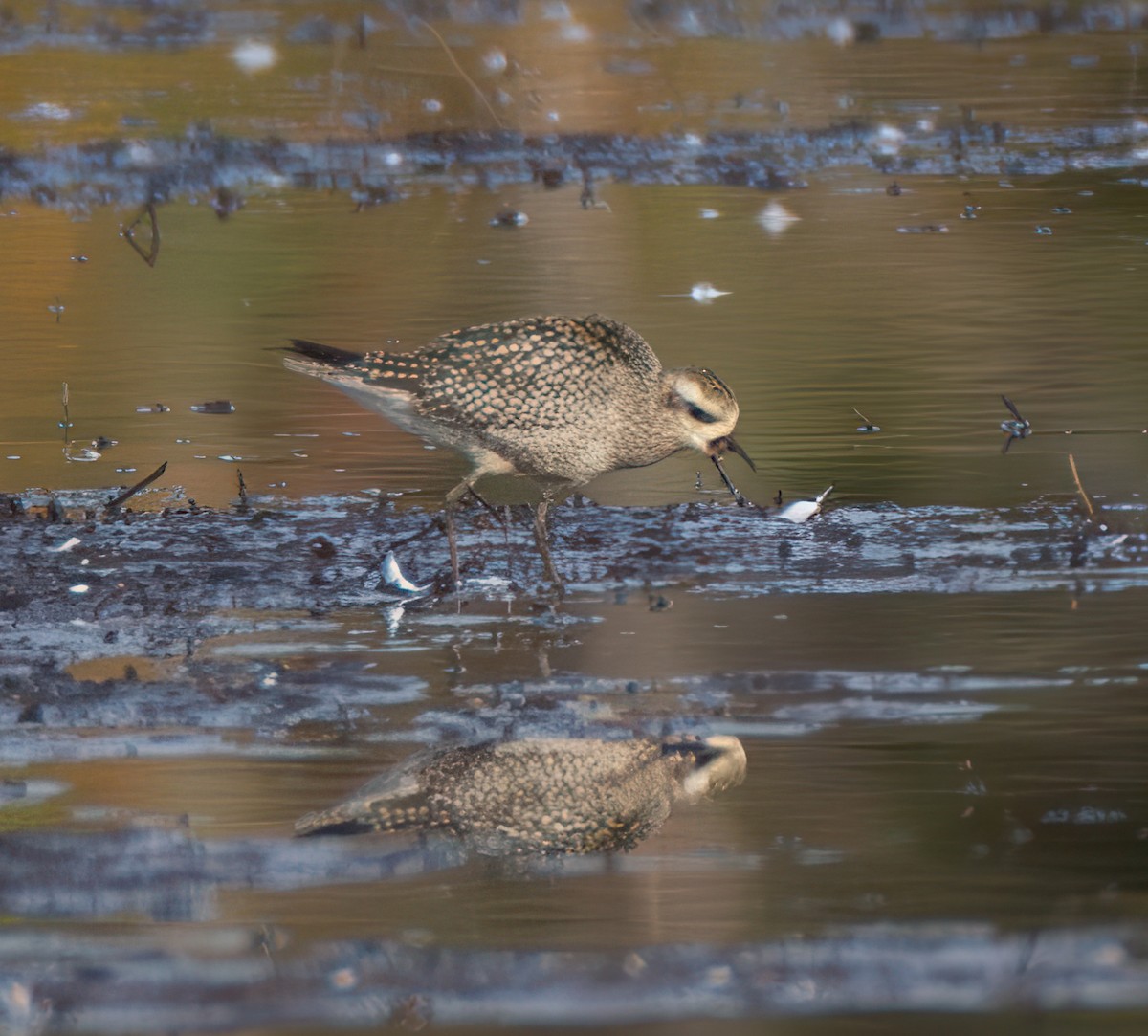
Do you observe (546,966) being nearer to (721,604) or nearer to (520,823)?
(520,823)

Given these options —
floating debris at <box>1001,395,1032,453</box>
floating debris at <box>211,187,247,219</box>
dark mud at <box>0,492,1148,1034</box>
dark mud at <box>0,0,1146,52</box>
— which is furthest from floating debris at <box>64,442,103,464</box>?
dark mud at <box>0,0,1146,52</box>

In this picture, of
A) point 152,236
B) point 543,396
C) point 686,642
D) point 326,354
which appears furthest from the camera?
point 152,236

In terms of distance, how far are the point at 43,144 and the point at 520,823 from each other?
38.9ft

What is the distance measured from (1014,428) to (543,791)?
162 inches

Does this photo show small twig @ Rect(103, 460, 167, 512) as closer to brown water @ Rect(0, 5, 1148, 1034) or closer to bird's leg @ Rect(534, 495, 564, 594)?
brown water @ Rect(0, 5, 1148, 1034)

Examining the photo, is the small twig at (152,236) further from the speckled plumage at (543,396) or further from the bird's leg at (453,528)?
the bird's leg at (453,528)

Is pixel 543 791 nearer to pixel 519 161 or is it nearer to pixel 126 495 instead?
pixel 126 495

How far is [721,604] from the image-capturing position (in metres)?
6.57

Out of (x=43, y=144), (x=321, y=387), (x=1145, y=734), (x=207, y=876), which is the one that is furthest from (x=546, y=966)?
(x=43, y=144)

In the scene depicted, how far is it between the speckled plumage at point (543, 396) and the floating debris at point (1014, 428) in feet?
5.37

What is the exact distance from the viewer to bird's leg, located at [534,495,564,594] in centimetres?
676

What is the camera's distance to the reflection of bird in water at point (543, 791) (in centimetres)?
481

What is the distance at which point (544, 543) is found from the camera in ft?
22.5

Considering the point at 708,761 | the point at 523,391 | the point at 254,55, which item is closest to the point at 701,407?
the point at 523,391
